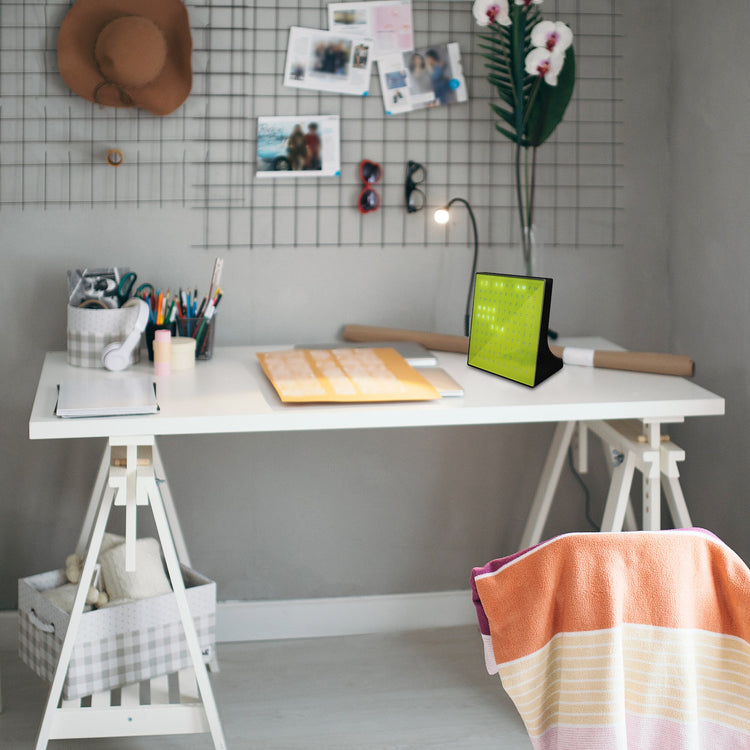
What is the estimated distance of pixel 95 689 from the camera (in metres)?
1.74

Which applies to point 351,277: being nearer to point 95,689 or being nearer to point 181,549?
point 181,549

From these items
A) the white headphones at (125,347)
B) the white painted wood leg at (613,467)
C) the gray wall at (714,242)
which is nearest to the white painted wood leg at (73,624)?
the white headphones at (125,347)

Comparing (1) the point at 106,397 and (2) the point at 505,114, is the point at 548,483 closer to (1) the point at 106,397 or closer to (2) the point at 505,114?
(2) the point at 505,114

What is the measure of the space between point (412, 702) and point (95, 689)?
2.31ft

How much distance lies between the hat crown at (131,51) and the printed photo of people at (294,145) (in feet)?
0.97

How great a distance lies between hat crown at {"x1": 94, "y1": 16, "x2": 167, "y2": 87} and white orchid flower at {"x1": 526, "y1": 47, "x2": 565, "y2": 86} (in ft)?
2.61

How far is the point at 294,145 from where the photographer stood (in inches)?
84.8

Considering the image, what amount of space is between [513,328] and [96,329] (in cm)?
91

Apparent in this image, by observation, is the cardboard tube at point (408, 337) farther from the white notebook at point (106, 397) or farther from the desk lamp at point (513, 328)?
the white notebook at point (106, 397)

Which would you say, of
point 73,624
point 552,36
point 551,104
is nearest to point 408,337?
point 551,104

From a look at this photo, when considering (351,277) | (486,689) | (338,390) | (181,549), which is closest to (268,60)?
(351,277)

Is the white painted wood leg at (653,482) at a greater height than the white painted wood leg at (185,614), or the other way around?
the white painted wood leg at (653,482)

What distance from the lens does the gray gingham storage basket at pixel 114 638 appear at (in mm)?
1723

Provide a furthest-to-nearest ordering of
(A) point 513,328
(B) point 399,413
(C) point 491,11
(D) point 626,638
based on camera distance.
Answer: (C) point 491,11 < (B) point 399,413 < (A) point 513,328 < (D) point 626,638
